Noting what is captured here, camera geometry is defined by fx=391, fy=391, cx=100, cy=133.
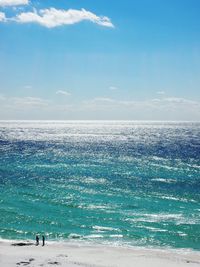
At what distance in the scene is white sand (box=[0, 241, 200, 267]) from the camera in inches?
1420

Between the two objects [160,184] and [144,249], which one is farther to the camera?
[160,184]

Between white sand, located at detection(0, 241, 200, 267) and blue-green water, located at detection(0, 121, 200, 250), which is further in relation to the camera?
blue-green water, located at detection(0, 121, 200, 250)

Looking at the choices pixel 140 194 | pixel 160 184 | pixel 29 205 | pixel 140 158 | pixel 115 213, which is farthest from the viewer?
pixel 140 158

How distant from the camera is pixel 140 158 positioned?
12119 cm

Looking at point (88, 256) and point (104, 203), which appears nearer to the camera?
point (88, 256)

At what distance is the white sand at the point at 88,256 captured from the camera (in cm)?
3606

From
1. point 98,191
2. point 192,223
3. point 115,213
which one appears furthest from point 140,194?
point 192,223

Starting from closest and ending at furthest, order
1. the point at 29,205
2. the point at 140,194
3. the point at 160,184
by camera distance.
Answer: the point at 29,205 → the point at 140,194 → the point at 160,184

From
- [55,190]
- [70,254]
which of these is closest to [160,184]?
[55,190]

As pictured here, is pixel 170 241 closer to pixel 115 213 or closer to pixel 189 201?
pixel 115 213

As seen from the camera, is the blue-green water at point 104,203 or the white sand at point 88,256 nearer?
the white sand at point 88,256

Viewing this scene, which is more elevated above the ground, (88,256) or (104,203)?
(104,203)

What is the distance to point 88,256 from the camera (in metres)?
38.9

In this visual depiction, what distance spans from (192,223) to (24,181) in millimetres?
39121
